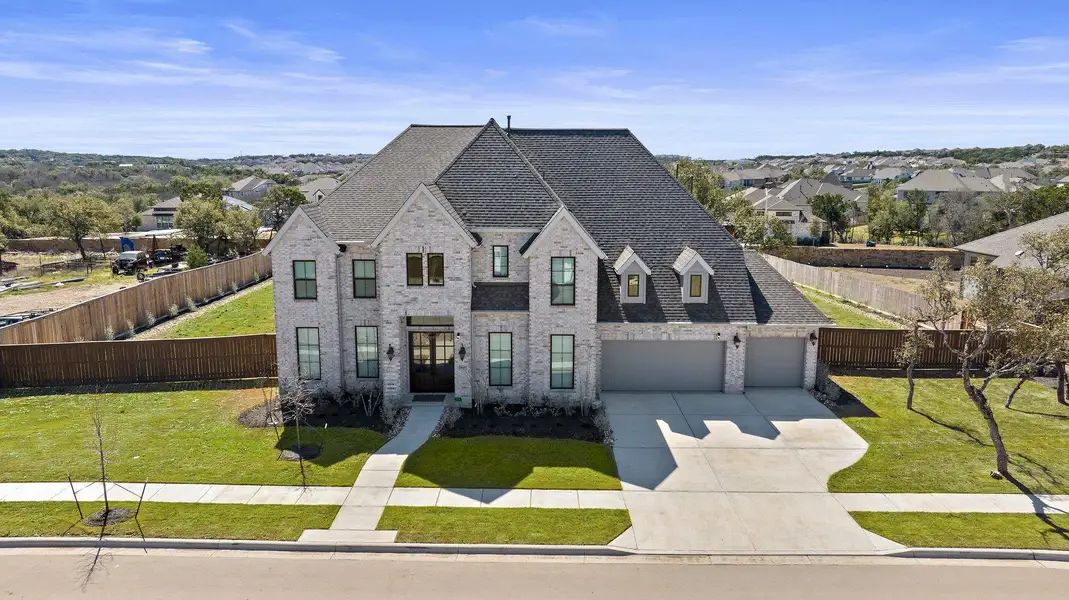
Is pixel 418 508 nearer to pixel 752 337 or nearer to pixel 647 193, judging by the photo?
pixel 752 337

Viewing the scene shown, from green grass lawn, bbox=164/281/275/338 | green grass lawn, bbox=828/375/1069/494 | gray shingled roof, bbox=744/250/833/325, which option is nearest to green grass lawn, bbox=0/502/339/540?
green grass lawn, bbox=828/375/1069/494

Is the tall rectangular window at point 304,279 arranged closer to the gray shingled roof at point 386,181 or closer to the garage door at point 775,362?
the gray shingled roof at point 386,181

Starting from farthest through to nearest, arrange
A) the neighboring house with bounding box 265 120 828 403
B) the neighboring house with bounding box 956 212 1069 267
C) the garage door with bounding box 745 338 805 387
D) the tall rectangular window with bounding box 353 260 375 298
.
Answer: the neighboring house with bounding box 956 212 1069 267
the garage door with bounding box 745 338 805 387
the tall rectangular window with bounding box 353 260 375 298
the neighboring house with bounding box 265 120 828 403

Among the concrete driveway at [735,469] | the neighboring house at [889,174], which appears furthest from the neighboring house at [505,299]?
the neighboring house at [889,174]

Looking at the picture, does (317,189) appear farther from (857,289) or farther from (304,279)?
(304,279)

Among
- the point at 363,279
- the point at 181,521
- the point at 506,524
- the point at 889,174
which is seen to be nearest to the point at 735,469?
the point at 506,524

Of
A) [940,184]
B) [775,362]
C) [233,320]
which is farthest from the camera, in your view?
[940,184]

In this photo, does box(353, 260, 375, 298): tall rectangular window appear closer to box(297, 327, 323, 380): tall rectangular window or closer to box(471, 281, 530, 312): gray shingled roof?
box(297, 327, 323, 380): tall rectangular window
